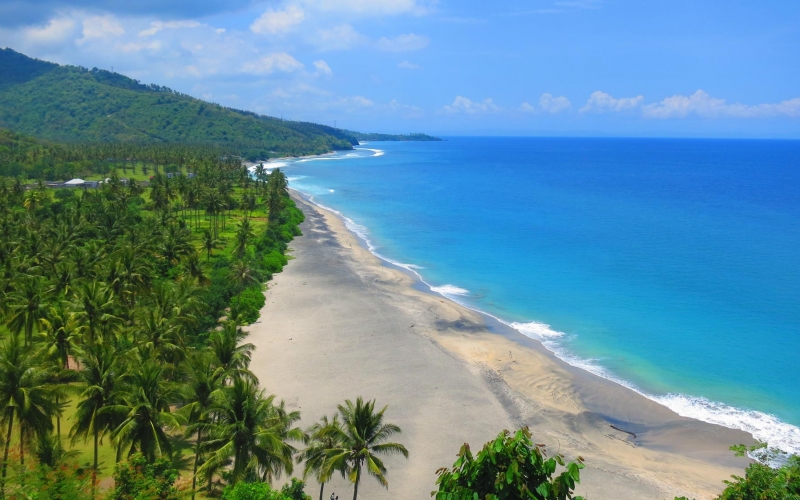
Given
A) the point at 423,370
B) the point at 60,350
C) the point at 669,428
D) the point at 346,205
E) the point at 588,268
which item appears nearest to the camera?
the point at 60,350

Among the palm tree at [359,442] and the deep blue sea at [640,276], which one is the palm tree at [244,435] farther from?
the deep blue sea at [640,276]

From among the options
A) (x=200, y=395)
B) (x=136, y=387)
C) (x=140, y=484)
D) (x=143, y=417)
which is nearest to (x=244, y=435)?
(x=200, y=395)

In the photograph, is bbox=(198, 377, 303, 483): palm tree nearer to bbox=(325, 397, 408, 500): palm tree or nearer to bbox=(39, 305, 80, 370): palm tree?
bbox=(325, 397, 408, 500): palm tree

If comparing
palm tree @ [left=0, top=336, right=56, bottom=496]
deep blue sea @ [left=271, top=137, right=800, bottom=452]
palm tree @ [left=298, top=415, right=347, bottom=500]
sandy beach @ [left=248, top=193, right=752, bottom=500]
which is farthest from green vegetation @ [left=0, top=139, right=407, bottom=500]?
deep blue sea @ [left=271, top=137, right=800, bottom=452]

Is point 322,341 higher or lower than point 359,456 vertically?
lower

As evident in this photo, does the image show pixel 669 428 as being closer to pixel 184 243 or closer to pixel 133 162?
pixel 184 243

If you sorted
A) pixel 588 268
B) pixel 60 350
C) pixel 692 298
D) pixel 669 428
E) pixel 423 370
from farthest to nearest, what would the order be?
pixel 588 268 < pixel 692 298 < pixel 423 370 < pixel 669 428 < pixel 60 350

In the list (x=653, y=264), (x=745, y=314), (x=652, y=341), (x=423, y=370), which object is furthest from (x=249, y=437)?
(x=653, y=264)
